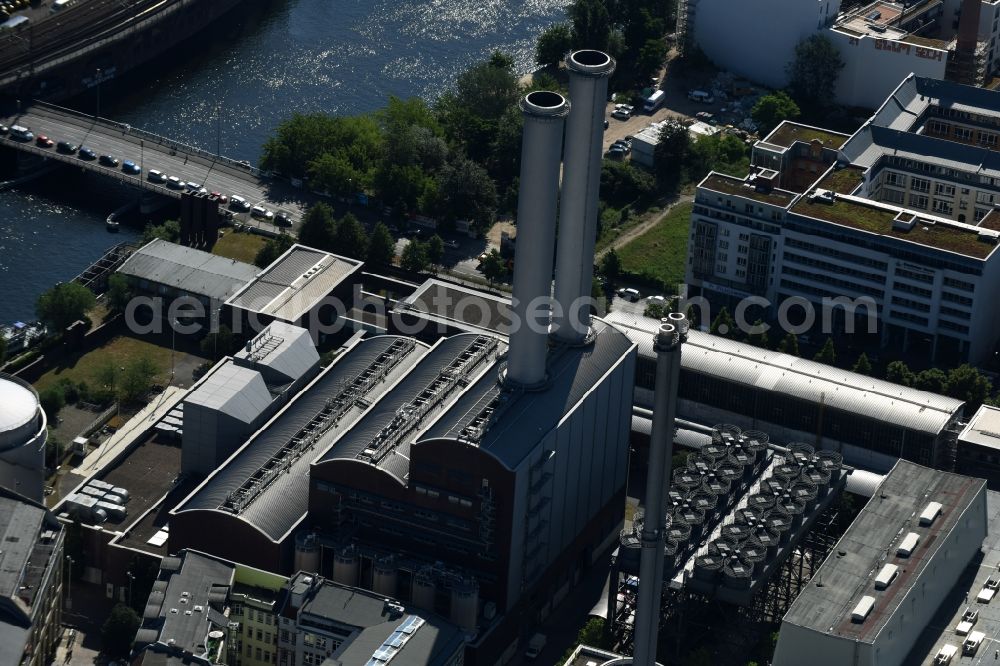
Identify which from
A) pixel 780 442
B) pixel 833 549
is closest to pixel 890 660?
pixel 833 549

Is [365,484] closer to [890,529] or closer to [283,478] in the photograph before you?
[283,478]

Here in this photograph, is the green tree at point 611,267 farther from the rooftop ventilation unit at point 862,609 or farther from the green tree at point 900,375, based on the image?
the rooftop ventilation unit at point 862,609

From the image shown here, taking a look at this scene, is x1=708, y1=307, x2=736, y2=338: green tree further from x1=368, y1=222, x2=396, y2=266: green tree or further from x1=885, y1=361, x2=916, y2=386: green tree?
x1=368, y1=222, x2=396, y2=266: green tree

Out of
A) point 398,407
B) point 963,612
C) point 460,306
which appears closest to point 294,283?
point 460,306

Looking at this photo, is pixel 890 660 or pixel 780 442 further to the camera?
pixel 780 442

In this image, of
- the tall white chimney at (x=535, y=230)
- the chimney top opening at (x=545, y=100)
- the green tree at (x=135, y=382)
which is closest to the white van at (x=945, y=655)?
the tall white chimney at (x=535, y=230)

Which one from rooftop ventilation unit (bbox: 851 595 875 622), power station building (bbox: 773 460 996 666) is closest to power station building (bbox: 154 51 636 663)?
power station building (bbox: 773 460 996 666)
